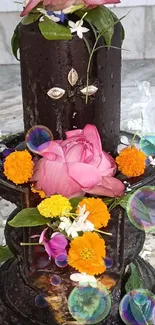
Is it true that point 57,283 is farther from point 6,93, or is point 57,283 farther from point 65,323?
point 6,93

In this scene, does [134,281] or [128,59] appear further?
[128,59]

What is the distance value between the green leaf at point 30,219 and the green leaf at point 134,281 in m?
0.31

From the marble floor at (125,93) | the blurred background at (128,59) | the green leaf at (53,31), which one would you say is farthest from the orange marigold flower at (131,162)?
the blurred background at (128,59)

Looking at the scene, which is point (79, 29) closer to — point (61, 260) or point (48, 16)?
point (48, 16)

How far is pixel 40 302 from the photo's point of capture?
128cm

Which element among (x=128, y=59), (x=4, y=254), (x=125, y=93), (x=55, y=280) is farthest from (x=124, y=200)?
(x=128, y=59)

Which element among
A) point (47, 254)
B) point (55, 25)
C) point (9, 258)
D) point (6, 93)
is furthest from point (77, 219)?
point (6, 93)

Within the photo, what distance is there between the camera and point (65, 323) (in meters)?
1.21

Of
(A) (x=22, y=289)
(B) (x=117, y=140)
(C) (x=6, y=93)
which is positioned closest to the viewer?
(B) (x=117, y=140)

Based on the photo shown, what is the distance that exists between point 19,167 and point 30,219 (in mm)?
88

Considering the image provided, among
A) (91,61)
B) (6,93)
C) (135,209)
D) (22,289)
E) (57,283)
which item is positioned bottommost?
(6,93)

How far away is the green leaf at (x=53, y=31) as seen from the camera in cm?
102

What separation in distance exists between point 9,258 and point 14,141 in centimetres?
30

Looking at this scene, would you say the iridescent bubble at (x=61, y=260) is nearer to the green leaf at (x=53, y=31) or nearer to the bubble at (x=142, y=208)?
the bubble at (x=142, y=208)
